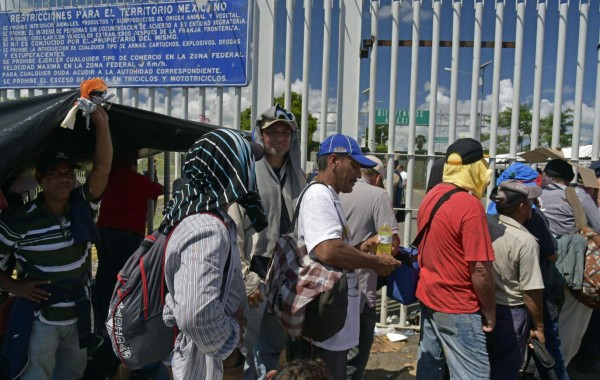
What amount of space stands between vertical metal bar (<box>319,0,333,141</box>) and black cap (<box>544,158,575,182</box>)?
6.88ft

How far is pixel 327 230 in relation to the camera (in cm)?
217

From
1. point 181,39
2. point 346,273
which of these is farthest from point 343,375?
point 181,39

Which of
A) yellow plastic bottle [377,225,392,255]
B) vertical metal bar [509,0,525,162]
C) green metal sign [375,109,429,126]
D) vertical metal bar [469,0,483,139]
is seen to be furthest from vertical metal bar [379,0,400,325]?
yellow plastic bottle [377,225,392,255]

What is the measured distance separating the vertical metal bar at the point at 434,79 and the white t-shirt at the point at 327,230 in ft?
7.27

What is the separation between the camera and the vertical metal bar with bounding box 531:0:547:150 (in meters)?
4.19

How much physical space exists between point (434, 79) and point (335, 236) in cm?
273

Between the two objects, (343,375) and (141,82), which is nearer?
(343,375)

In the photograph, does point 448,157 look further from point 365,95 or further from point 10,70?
point 10,70

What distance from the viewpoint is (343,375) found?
237cm

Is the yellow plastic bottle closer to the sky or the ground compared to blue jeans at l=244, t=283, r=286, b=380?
closer to the sky

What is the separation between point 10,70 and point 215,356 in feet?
15.9

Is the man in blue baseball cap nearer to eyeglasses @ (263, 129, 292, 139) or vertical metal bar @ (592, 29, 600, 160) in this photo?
eyeglasses @ (263, 129, 292, 139)

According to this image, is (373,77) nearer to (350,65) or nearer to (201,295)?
(350,65)

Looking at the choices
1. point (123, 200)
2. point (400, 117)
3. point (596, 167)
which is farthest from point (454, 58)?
point (123, 200)
